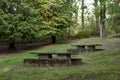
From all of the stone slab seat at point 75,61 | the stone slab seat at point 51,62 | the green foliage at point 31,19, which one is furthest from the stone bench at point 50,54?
the green foliage at point 31,19

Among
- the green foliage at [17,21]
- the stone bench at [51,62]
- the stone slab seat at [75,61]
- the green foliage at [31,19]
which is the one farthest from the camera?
the green foliage at [31,19]

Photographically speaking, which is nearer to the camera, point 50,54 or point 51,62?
point 51,62

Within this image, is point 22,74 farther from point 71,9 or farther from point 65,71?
point 71,9

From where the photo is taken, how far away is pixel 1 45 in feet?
85.9

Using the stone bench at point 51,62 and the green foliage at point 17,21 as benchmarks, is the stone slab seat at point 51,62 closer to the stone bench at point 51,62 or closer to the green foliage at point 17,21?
the stone bench at point 51,62

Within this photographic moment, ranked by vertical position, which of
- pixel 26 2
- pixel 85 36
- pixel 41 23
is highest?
pixel 26 2

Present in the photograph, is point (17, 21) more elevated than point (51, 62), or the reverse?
point (17, 21)

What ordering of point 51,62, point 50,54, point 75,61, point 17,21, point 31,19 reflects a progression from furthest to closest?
1. point 31,19
2. point 17,21
3. point 50,54
4. point 75,61
5. point 51,62

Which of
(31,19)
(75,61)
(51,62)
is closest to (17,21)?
(31,19)

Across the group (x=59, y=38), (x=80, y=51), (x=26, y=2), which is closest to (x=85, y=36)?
(x=59, y=38)

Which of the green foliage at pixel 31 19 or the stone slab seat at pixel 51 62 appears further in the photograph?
the green foliage at pixel 31 19

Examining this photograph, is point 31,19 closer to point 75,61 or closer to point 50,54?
point 50,54

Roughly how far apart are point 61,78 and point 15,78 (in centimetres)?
167

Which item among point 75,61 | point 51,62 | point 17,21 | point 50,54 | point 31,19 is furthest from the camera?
point 31,19
